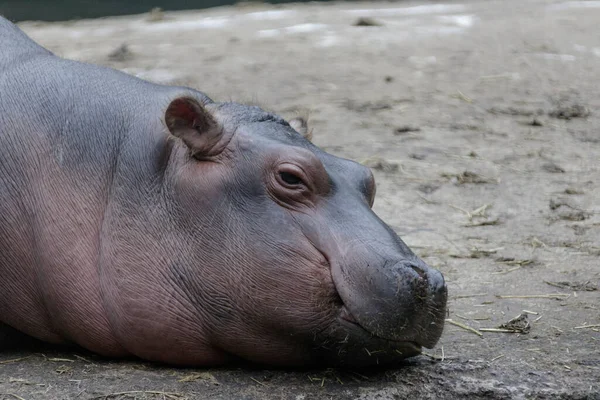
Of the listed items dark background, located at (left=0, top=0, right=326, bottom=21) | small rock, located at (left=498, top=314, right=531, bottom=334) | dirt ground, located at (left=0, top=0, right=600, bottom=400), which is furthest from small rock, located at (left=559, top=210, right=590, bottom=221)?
dark background, located at (left=0, top=0, right=326, bottom=21)

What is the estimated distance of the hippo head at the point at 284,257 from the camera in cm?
305

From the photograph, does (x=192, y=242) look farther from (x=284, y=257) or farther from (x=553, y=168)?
(x=553, y=168)

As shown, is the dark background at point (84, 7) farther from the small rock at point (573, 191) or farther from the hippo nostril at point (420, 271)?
the hippo nostril at point (420, 271)

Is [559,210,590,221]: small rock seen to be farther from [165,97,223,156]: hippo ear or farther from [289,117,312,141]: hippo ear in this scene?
[165,97,223,156]: hippo ear

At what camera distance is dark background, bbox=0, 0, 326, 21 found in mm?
14773

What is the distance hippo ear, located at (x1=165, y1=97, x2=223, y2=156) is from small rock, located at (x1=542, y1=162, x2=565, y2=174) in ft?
11.8

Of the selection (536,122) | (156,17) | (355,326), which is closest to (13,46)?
(355,326)

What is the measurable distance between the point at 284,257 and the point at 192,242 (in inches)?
13.4

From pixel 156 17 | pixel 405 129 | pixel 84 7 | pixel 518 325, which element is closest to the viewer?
pixel 518 325

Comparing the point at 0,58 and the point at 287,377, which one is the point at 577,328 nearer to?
the point at 287,377

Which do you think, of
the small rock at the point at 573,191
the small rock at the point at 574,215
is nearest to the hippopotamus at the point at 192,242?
the small rock at the point at 574,215

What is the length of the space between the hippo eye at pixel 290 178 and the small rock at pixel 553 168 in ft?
11.7

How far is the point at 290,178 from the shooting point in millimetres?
3227

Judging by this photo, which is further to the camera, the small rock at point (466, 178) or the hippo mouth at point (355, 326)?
the small rock at point (466, 178)
